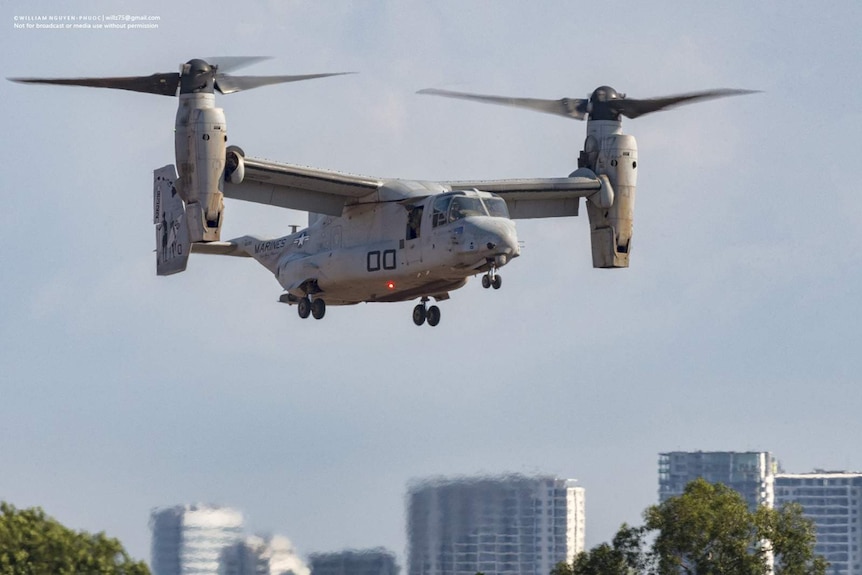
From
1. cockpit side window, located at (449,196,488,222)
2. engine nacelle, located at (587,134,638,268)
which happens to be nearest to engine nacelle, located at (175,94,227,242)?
cockpit side window, located at (449,196,488,222)

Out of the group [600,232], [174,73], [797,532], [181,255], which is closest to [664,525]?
[797,532]

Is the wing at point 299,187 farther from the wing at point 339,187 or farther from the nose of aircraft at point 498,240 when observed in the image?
the nose of aircraft at point 498,240

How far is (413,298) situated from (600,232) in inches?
218

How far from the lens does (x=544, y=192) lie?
4325 cm

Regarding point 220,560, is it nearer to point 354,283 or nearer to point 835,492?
point 354,283

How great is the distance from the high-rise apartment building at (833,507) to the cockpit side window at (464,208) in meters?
Answer: 80.1

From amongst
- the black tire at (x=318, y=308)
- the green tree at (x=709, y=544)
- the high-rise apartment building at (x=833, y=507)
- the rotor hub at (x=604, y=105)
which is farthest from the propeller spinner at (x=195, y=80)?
the high-rise apartment building at (x=833, y=507)

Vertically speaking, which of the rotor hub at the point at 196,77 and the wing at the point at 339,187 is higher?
the rotor hub at the point at 196,77

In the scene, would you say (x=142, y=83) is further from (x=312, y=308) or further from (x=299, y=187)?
(x=312, y=308)

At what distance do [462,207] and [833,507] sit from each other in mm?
89394

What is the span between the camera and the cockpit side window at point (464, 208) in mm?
37094

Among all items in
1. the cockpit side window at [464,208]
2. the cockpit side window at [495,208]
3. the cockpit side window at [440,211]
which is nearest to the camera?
the cockpit side window at [464,208]

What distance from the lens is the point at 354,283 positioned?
39656 millimetres

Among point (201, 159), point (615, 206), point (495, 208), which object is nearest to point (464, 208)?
point (495, 208)
